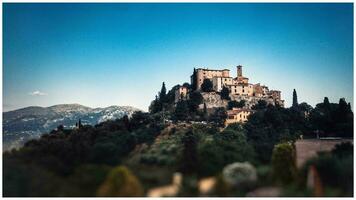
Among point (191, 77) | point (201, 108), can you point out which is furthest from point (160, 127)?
point (191, 77)

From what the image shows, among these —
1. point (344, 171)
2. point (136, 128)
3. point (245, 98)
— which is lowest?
point (344, 171)

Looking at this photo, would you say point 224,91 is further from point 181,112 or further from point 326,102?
point 326,102

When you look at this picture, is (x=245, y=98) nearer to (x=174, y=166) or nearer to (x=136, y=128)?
(x=136, y=128)

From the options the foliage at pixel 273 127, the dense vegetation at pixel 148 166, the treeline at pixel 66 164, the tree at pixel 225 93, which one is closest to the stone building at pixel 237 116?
the foliage at pixel 273 127

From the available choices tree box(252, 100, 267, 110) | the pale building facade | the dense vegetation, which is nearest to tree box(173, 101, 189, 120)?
the pale building facade

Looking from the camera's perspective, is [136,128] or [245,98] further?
[245,98]

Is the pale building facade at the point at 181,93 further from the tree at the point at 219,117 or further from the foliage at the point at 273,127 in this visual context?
the foliage at the point at 273,127
